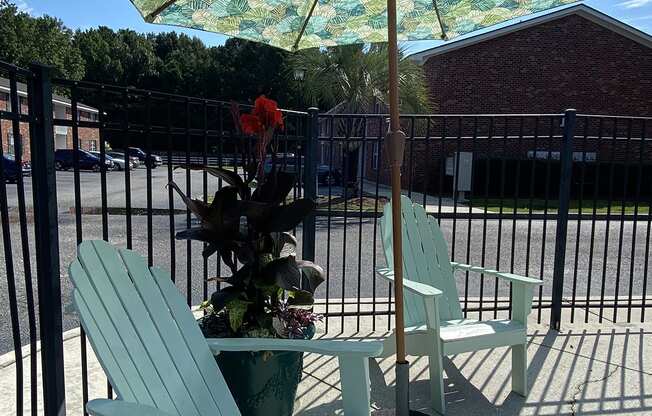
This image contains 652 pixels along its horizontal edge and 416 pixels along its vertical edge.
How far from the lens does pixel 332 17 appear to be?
307cm

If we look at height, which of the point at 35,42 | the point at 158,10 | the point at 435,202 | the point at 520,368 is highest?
the point at 35,42

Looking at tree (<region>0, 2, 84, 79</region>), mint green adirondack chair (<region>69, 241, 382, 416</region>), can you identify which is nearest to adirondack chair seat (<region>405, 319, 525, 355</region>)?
mint green adirondack chair (<region>69, 241, 382, 416</region>)

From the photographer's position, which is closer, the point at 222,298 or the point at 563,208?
the point at 222,298

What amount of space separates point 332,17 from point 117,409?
Result: 7.80 feet

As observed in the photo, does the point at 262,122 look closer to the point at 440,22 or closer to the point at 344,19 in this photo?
the point at 344,19

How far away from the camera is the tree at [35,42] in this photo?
45.6 m

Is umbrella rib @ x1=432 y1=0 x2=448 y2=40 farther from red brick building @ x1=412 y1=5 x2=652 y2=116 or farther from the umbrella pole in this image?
red brick building @ x1=412 y1=5 x2=652 y2=116

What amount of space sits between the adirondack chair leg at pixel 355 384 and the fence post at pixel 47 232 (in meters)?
1.19

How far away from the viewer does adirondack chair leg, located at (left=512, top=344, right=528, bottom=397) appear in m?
3.20

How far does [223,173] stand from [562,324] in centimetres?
340

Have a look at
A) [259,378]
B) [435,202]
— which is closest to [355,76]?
[435,202]

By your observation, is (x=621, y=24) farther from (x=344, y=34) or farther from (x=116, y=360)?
(x=116, y=360)

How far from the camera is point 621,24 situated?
18.9 meters

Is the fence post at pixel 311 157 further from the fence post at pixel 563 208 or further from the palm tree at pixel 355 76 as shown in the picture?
the palm tree at pixel 355 76
